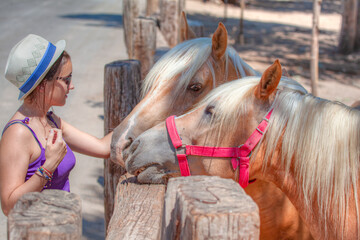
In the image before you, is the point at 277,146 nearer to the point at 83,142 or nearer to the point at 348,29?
the point at 83,142

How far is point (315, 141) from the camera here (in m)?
1.65

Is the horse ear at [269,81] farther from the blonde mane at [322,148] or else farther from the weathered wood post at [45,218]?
the weathered wood post at [45,218]

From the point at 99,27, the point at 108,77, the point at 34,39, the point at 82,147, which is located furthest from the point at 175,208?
the point at 99,27

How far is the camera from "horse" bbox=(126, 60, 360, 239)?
163 cm

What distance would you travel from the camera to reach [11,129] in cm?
184

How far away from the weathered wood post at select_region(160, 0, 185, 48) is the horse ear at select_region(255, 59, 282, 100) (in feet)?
13.4

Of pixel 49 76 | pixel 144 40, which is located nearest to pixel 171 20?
pixel 144 40

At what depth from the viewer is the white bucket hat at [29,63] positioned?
1.83 meters

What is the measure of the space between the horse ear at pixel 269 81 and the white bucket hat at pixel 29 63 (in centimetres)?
94

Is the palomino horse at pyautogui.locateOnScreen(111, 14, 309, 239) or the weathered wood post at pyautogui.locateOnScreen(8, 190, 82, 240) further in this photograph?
the palomino horse at pyautogui.locateOnScreen(111, 14, 309, 239)

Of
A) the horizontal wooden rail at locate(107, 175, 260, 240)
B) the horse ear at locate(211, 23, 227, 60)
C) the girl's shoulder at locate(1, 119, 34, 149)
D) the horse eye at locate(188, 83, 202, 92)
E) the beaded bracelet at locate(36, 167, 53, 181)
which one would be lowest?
the beaded bracelet at locate(36, 167, 53, 181)

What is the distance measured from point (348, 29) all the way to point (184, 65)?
32.4ft

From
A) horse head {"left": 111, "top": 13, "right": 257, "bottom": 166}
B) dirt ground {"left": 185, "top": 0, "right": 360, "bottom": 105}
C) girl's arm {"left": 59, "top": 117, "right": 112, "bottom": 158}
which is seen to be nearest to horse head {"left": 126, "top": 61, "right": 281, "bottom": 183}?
horse head {"left": 111, "top": 13, "right": 257, "bottom": 166}

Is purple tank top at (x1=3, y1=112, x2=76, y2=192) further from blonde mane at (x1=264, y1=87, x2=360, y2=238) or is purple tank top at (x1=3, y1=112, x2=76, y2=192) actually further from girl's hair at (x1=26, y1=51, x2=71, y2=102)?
blonde mane at (x1=264, y1=87, x2=360, y2=238)
